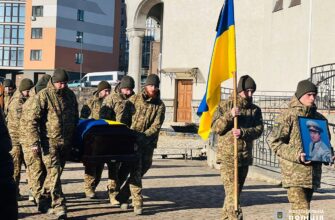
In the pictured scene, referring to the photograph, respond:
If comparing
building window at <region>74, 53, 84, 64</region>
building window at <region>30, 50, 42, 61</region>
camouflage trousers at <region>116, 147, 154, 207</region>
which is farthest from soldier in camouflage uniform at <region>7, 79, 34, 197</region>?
building window at <region>74, 53, 84, 64</region>

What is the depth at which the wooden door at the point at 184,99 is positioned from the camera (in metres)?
35.9

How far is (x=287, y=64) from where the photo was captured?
28.9m

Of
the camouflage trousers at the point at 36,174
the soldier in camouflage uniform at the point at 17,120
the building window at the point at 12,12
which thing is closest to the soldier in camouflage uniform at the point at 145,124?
the camouflage trousers at the point at 36,174

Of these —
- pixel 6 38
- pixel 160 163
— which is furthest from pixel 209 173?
pixel 6 38

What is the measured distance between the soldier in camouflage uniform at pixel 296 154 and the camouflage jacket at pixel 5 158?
4.25m

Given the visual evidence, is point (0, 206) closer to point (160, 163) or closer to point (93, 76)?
point (160, 163)

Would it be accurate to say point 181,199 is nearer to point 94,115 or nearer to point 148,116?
point 148,116

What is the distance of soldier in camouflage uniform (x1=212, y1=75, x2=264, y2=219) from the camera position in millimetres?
7590

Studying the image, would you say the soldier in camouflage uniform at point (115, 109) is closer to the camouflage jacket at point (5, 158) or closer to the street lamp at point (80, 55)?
the camouflage jacket at point (5, 158)

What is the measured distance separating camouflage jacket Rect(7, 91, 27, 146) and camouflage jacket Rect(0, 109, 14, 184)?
8025 mm

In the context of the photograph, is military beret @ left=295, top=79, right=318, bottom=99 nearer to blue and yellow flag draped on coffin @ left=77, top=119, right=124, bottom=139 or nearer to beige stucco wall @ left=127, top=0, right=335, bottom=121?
blue and yellow flag draped on coffin @ left=77, top=119, right=124, bottom=139

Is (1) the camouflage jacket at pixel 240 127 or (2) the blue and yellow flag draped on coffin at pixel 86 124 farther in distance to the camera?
(2) the blue and yellow flag draped on coffin at pixel 86 124

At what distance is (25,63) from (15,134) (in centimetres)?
6471

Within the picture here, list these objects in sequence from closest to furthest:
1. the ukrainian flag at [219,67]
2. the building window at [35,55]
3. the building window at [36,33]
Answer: the ukrainian flag at [219,67] → the building window at [35,55] → the building window at [36,33]
